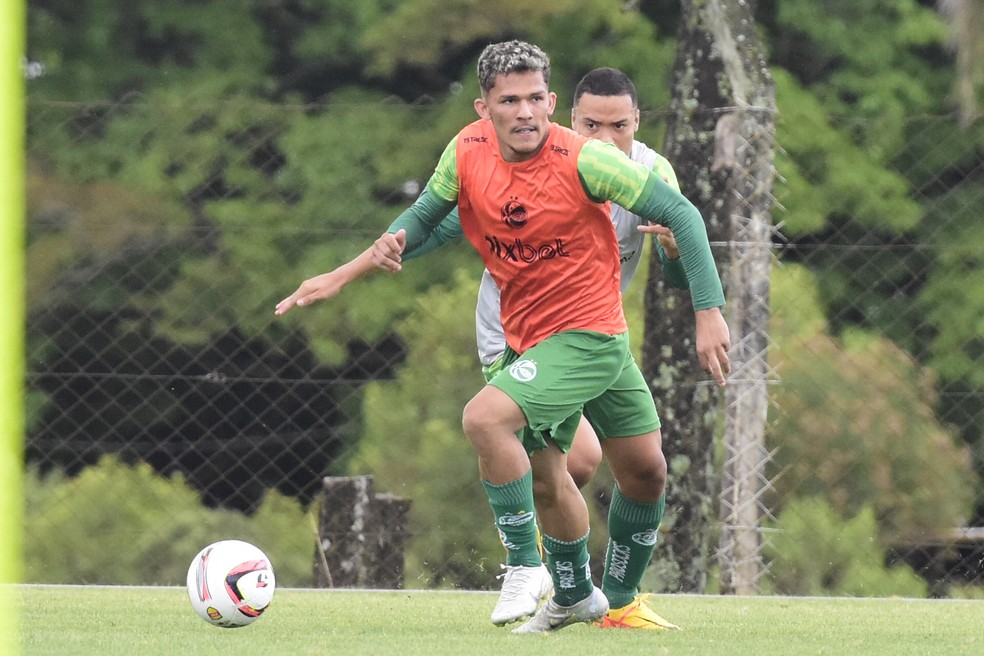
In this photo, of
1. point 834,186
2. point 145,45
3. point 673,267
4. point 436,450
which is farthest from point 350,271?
point 145,45

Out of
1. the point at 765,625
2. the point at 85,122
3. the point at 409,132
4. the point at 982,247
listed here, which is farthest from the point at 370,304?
the point at 765,625

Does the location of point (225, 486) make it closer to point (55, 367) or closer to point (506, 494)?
point (55, 367)

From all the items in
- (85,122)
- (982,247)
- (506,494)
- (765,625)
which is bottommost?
(765,625)

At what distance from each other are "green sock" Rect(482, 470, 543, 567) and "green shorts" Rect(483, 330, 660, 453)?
0.16 metres

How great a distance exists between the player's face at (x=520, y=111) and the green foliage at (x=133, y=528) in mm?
3783

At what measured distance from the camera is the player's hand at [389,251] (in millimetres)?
3668

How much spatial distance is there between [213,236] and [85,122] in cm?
120

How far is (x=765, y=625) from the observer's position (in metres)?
4.30

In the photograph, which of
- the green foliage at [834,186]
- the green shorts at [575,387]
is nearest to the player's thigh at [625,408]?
the green shorts at [575,387]

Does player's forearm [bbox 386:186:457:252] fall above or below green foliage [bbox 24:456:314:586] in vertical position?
above

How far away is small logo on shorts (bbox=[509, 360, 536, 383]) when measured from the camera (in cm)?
367

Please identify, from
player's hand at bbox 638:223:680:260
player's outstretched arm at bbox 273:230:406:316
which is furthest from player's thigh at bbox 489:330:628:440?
player's outstretched arm at bbox 273:230:406:316

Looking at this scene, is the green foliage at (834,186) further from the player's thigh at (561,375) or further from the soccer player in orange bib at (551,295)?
the player's thigh at (561,375)

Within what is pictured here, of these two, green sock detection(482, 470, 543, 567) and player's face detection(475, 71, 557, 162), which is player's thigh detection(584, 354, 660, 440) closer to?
green sock detection(482, 470, 543, 567)
